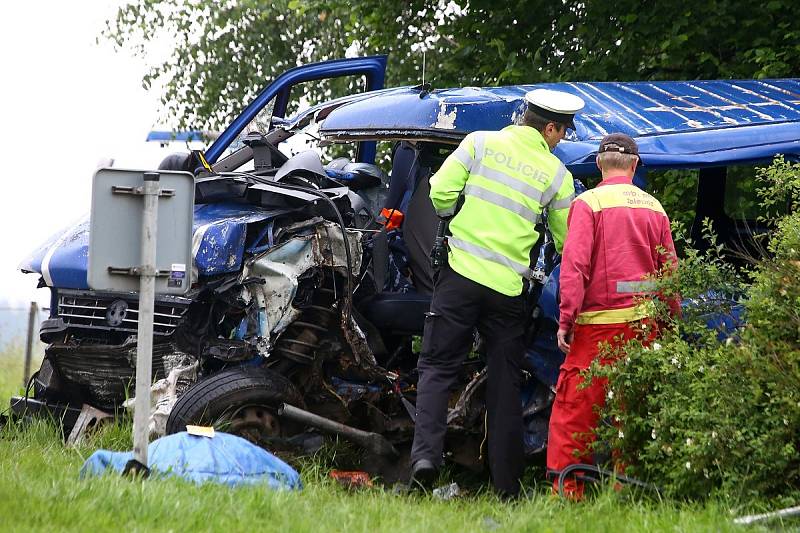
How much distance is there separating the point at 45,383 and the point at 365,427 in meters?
1.94

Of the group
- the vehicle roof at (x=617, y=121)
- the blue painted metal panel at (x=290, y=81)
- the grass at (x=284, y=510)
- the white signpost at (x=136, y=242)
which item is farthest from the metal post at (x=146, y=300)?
the blue painted metal panel at (x=290, y=81)

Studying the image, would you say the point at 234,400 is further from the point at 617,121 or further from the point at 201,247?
the point at 617,121

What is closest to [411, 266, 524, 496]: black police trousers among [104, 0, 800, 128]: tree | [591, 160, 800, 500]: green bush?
[591, 160, 800, 500]: green bush

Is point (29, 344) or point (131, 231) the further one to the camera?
point (29, 344)

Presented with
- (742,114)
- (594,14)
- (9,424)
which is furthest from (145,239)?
(594,14)

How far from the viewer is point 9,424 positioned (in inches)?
298

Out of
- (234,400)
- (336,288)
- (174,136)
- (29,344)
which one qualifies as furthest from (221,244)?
(174,136)

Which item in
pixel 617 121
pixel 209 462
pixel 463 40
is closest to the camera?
pixel 209 462

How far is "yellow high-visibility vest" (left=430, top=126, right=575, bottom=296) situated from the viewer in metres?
6.09

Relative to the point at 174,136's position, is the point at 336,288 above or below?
below

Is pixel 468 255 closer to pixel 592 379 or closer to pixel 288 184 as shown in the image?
pixel 592 379

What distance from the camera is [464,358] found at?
6195mm

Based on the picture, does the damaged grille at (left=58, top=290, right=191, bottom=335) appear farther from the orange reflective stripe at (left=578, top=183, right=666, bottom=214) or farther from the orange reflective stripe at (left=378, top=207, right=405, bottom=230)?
the orange reflective stripe at (left=578, top=183, right=666, bottom=214)

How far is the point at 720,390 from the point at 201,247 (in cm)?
294
